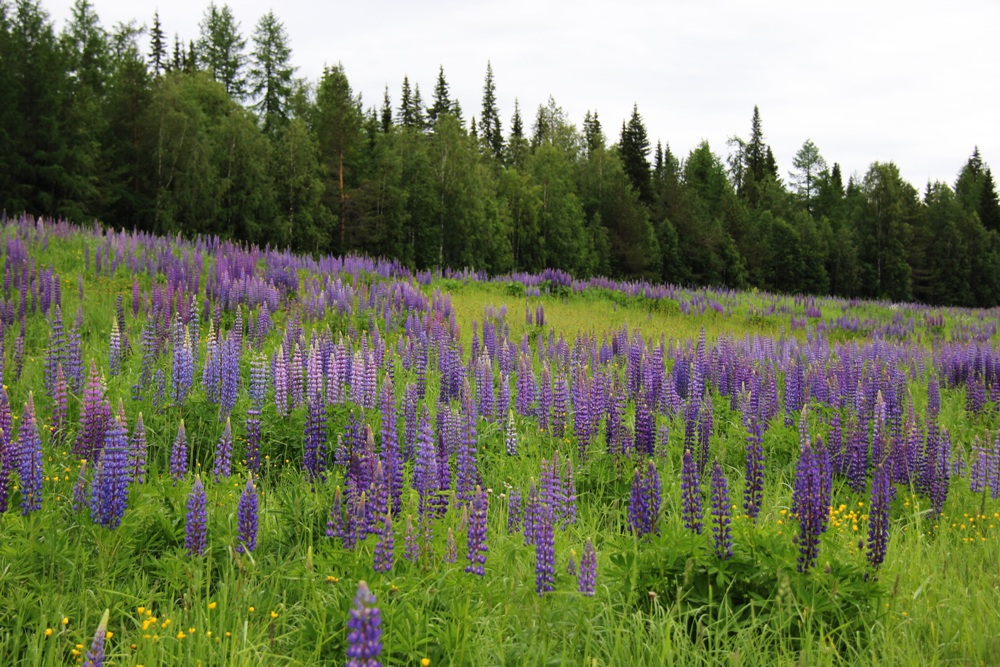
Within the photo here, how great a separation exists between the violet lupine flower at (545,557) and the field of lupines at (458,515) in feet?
0.03

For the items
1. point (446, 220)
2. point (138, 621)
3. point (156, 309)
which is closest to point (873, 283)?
point (446, 220)

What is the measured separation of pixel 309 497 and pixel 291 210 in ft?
112

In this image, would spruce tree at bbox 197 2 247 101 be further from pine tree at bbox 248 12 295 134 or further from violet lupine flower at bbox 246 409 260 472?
violet lupine flower at bbox 246 409 260 472

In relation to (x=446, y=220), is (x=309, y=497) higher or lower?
lower

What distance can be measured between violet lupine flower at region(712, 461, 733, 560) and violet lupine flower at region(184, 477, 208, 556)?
244 cm

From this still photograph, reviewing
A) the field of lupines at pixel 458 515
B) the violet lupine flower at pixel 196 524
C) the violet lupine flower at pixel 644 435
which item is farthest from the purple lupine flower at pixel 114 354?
the violet lupine flower at pixel 644 435

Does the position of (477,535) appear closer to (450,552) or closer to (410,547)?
(450,552)

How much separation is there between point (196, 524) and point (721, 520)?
2.51 metres

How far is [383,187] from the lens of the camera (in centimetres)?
4028

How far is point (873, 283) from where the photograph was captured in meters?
59.5

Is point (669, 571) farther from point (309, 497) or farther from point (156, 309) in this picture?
point (156, 309)

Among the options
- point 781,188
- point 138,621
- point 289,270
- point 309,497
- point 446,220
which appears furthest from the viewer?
point 781,188

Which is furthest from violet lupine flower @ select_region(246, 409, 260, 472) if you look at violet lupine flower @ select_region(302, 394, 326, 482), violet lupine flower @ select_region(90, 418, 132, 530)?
violet lupine flower @ select_region(90, 418, 132, 530)

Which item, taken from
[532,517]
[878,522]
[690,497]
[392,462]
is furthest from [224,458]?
[878,522]
